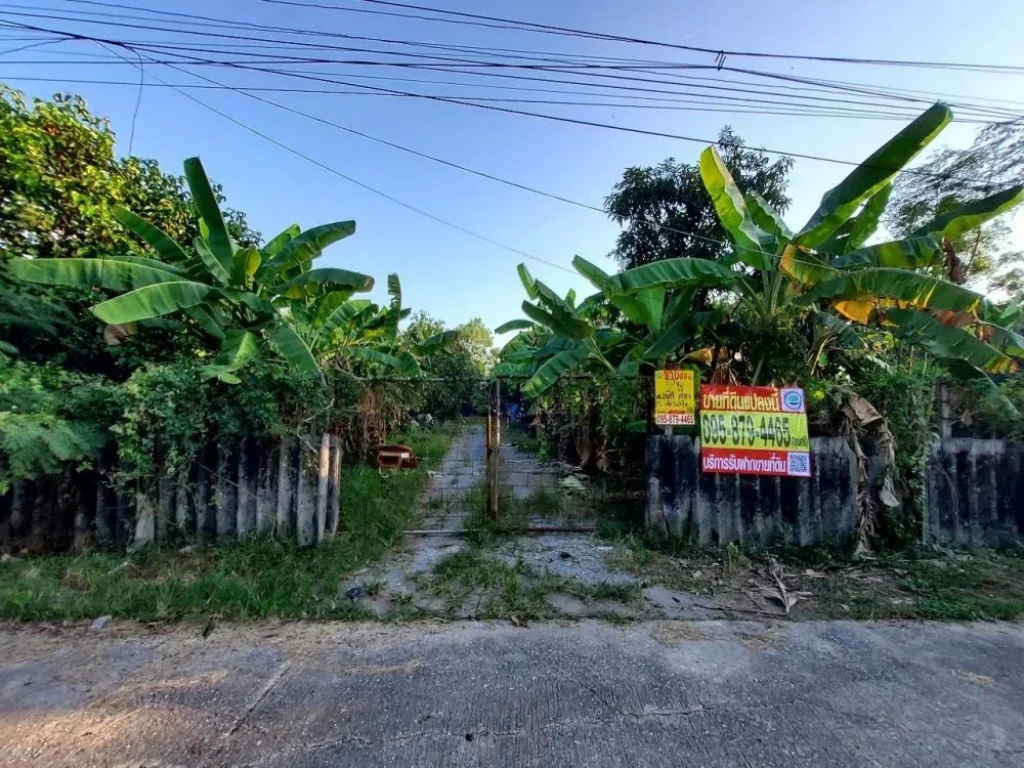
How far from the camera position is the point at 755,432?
4.70 metres

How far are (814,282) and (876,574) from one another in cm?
283

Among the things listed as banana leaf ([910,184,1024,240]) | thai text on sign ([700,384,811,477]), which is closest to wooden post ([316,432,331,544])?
thai text on sign ([700,384,811,477])

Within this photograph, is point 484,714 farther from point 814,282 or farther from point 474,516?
point 814,282

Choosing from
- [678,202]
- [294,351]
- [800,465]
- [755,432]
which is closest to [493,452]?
[294,351]

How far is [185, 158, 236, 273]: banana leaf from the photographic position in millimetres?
5559

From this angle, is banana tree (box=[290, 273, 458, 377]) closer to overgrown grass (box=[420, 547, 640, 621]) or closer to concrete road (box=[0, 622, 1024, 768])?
overgrown grass (box=[420, 547, 640, 621])

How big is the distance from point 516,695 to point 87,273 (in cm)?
565

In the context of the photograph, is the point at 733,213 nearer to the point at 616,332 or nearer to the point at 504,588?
the point at 616,332

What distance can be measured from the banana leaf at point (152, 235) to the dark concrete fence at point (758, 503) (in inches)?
260

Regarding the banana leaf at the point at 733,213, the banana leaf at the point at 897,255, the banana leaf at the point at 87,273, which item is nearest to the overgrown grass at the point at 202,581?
the banana leaf at the point at 87,273

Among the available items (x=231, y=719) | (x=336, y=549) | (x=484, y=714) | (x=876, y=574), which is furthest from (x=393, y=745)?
(x=876, y=574)

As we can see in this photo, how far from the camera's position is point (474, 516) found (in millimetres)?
5426

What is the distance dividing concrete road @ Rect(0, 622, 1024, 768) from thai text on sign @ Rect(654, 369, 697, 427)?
6.71 ft

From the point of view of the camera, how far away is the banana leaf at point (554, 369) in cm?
560
